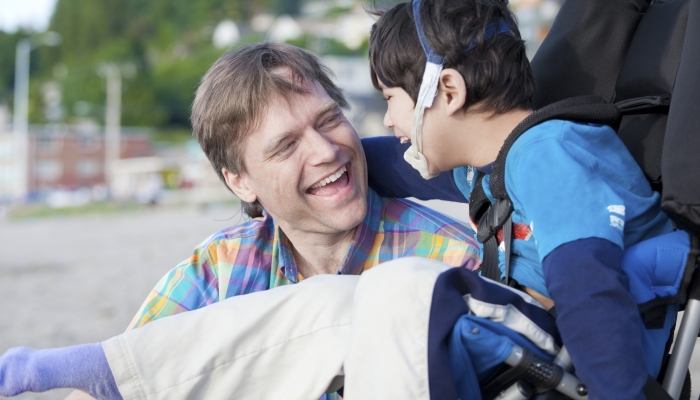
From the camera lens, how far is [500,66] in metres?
2.42

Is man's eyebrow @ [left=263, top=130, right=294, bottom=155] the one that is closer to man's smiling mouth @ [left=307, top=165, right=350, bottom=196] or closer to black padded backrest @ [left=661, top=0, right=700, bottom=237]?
man's smiling mouth @ [left=307, top=165, right=350, bottom=196]

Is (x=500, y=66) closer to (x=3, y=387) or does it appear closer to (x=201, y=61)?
(x=3, y=387)

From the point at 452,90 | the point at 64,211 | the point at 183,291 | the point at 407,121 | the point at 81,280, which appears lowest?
the point at 64,211

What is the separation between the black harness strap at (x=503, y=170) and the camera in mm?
2119

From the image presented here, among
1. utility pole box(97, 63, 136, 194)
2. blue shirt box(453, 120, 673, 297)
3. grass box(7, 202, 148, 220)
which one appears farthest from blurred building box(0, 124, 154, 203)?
blue shirt box(453, 120, 673, 297)

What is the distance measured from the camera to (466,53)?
7.89 feet

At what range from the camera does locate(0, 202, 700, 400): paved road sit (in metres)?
8.27

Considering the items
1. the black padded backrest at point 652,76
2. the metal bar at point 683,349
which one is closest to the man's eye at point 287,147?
the black padded backrest at point 652,76

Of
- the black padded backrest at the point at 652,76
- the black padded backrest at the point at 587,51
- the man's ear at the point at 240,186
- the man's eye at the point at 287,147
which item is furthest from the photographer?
the man's ear at the point at 240,186

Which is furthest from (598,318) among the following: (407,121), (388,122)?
(388,122)

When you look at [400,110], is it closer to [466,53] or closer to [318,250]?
[466,53]

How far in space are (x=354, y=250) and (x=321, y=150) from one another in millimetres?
399

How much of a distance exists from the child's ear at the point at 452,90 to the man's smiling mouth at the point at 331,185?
0.53 m

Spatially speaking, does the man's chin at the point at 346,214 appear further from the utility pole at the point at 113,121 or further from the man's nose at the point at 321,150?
the utility pole at the point at 113,121
